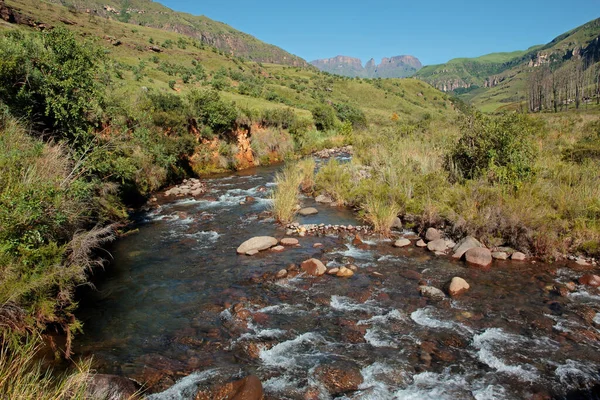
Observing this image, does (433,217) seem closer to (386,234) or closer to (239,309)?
(386,234)

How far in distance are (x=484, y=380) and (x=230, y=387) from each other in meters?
4.53

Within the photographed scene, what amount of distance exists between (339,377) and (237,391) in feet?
6.09

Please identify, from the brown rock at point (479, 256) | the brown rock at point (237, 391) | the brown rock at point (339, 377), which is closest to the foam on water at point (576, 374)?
the brown rock at point (339, 377)

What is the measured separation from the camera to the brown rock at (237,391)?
19.0 ft

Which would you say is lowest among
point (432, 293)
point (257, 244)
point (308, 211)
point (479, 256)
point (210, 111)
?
point (432, 293)

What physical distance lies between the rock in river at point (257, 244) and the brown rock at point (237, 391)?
21.5 feet

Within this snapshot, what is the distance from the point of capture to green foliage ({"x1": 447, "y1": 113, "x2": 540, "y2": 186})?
13610mm

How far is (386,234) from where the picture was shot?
13891 millimetres

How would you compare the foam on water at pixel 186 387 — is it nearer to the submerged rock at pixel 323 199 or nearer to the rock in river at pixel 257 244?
the rock in river at pixel 257 244

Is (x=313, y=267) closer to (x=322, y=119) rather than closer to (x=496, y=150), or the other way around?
(x=496, y=150)

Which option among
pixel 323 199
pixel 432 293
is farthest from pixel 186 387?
pixel 323 199

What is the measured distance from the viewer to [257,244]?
12773 mm

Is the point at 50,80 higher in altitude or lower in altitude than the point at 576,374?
higher

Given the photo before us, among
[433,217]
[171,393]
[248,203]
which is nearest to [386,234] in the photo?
[433,217]
